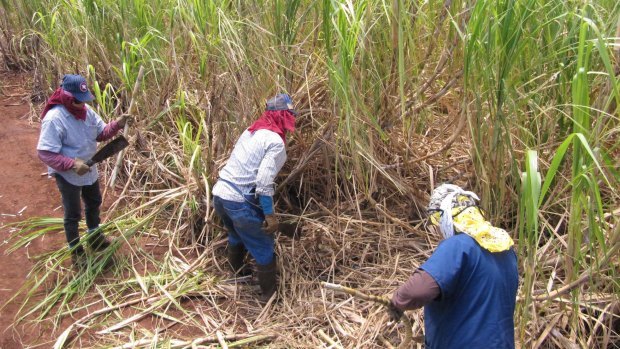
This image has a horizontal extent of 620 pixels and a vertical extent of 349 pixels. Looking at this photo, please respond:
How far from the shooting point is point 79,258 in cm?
319

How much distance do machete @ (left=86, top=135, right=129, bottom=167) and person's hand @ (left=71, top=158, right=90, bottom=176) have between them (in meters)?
0.09

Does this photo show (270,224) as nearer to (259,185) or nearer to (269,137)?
(259,185)

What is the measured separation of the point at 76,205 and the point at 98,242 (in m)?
0.34

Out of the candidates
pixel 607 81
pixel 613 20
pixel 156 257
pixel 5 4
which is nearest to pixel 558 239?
pixel 607 81

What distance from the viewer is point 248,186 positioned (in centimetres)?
285

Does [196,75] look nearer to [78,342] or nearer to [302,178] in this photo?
[302,178]

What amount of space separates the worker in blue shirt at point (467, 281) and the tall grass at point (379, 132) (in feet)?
0.38

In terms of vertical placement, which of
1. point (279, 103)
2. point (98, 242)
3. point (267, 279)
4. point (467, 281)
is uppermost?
point (279, 103)

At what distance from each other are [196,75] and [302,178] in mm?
1265

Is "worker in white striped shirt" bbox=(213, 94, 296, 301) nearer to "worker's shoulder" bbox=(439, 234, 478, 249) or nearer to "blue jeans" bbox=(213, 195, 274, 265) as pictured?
"blue jeans" bbox=(213, 195, 274, 265)

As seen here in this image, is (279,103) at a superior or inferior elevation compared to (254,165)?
superior

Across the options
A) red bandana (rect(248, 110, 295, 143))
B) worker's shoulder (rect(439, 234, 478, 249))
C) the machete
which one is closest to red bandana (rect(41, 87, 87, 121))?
the machete

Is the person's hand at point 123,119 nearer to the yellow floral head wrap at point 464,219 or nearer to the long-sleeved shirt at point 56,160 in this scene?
the long-sleeved shirt at point 56,160

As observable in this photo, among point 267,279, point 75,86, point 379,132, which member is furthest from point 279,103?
point 75,86
